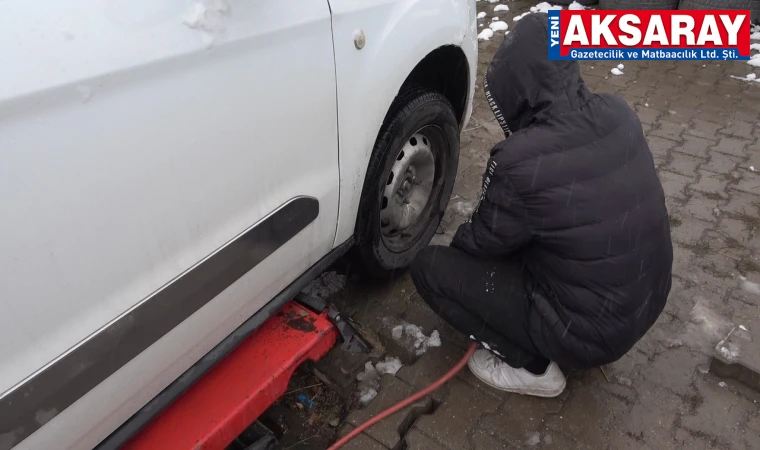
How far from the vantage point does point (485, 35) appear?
552 cm

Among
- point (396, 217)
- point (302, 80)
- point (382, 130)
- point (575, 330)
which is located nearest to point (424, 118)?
point (382, 130)

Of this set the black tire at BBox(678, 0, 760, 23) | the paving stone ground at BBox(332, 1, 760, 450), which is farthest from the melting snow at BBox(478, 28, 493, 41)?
the paving stone ground at BBox(332, 1, 760, 450)

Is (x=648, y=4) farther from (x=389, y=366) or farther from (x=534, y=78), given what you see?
(x=389, y=366)

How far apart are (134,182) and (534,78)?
1173 millimetres

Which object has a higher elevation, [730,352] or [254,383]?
[254,383]

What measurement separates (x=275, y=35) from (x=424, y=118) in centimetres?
97

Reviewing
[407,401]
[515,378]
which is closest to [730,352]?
[515,378]

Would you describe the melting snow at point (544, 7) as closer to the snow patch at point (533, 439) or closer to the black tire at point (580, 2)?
the black tire at point (580, 2)

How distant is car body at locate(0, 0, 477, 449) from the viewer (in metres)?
1.05

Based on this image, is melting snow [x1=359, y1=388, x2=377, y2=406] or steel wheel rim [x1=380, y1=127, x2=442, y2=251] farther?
steel wheel rim [x1=380, y1=127, x2=442, y2=251]

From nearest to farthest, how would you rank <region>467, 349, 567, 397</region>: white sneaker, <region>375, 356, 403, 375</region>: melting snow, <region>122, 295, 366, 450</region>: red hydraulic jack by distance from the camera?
<region>122, 295, 366, 450</region>: red hydraulic jack, <region>467, 349, 567, 397</region>: white sneaker, <region>375, 356, 403, 375</region>: melting snow

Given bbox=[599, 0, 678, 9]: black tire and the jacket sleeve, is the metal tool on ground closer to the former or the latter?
the jacket sleeve

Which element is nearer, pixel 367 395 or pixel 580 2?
pixel 367 395

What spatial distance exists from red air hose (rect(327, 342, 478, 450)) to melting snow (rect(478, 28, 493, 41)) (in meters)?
4.08
